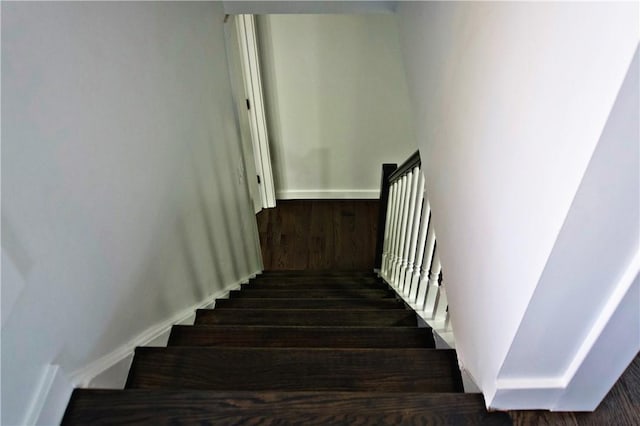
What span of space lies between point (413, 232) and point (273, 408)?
1238 millimetres

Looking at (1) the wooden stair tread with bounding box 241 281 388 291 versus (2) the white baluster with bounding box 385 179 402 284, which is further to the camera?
(1) the wooden stair tread with bounding box 241 281 388 291

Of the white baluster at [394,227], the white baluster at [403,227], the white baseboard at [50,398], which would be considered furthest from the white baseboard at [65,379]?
the white baluster at [394,227]

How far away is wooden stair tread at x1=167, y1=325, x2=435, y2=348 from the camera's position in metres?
1.46

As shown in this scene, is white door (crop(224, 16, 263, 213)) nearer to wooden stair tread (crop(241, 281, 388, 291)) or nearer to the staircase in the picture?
wooden stair tread (crop(241, 281, 388, 291))

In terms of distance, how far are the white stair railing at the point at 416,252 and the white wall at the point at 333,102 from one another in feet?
3.80

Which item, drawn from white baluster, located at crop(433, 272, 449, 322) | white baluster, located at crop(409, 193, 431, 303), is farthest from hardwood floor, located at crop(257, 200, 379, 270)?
white baluster, located at crop(433, 272, 449, 322)

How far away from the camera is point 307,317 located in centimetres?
182

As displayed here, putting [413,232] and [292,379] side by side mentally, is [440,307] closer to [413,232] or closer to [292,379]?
[413,232]

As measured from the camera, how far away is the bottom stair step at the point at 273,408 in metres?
0.87

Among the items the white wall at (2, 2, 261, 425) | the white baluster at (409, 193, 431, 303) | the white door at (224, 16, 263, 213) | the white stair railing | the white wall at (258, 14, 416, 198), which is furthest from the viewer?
the white wall at (258, 14, 416, 198)

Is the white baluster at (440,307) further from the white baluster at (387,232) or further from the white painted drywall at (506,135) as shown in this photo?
the white baluster at (387,232)

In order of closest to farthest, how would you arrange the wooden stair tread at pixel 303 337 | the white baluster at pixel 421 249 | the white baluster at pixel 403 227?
the wooden stair tread at pixel 303 337, the white baluster at pixel 421 249, the white baluster at pixel 403 227

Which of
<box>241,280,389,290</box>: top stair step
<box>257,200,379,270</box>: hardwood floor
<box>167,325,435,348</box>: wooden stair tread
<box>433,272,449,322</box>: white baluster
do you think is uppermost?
<box>433,272,449,322</box>: white baluster

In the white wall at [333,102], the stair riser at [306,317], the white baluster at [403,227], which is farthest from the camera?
the white wall at [333,102]
